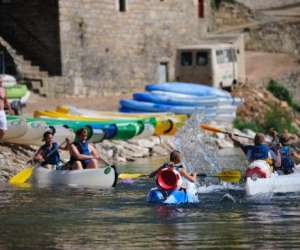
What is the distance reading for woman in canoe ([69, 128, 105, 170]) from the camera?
23.0 metres

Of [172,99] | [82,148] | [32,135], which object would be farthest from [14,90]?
[82,148]

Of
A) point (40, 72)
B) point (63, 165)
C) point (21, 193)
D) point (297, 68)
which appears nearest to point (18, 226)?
point (21, 193)

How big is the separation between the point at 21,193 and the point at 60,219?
13.3ft

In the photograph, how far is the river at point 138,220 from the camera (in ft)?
51.6

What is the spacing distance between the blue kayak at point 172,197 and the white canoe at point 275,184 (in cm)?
139

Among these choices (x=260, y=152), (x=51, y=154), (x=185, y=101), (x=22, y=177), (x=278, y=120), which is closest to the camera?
(x=260, y=152)

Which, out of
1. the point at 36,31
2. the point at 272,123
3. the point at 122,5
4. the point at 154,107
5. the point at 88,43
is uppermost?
the point at 122,5

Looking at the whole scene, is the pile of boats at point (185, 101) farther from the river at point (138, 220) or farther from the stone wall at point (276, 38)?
the river at point (138, 220)

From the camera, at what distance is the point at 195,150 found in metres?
28.2

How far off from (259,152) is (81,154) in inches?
135

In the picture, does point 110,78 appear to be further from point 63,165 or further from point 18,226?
point 18,226

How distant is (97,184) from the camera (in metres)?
22.9

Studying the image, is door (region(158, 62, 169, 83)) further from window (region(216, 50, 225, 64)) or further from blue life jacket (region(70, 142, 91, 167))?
blue life jacket (region(70, 142, 91, 167))

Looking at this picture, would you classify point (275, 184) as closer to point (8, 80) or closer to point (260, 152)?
point (260, 152)
